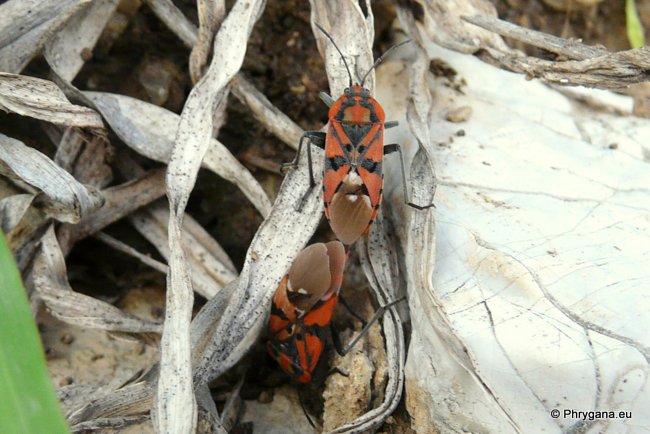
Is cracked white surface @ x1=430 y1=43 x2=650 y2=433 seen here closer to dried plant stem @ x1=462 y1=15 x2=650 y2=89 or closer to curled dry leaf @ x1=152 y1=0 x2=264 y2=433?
dried plant stem @ x1=462 y1=15 x2=650 y2=89

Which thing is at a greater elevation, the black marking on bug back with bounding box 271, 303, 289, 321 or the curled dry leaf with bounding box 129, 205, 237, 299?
the curled dry leaf with bounding box 129, 205, 237, 299

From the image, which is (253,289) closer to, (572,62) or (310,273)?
(310,273)

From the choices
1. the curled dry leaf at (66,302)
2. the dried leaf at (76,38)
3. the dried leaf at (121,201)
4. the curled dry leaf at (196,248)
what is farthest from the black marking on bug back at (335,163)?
the dried leaf at (76,38)

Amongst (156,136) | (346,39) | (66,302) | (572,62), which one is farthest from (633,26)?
(66,302)

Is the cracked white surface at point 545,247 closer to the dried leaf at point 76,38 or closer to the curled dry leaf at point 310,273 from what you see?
the curled dry leaf at point 310,273

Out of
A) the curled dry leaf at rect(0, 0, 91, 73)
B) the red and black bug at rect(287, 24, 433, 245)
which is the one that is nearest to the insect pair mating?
the red and black bug at rect(287, 24, 433, 245)
